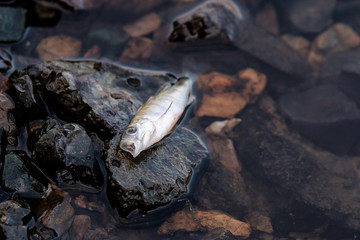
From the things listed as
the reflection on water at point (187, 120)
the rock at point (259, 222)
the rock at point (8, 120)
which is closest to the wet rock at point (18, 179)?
the reflection on water at point (187, 120)

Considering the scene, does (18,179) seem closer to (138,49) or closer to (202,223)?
(202,223)

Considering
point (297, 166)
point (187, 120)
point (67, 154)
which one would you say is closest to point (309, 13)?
point (297, 166)

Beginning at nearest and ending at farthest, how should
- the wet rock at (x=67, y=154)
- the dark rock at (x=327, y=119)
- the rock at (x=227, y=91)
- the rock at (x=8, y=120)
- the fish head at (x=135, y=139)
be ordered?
the fish head at (x=135, y=139) → the wet rock at (x=67, y=154) → the rock at (x=8, y=120) → the rock at (x=227, y=91) → the dark rock at (x=327, y=119)

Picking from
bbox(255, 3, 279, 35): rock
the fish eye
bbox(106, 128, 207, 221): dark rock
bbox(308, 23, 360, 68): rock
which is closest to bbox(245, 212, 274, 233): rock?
bbox(106, 128, 207, 221): dark rock

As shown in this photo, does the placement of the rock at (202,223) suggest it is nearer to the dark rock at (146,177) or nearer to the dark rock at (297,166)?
the dark rock at (146,177)

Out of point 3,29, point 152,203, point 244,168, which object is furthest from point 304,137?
point 3,29

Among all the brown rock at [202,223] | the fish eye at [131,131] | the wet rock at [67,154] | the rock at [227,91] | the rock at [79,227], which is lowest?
the brown rock at [202,223]

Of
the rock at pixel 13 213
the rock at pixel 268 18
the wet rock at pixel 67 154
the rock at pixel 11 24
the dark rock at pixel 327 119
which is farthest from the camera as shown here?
the rock at pixel 268 18
